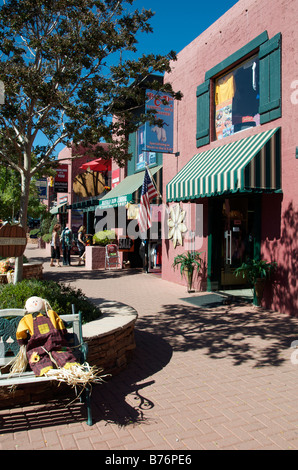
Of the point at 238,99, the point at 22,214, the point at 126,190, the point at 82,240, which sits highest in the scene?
the point at 238,99

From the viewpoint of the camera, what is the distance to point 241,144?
8.69 m

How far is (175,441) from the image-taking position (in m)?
3.29

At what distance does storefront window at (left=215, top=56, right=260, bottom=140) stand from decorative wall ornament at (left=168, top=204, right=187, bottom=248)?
2.54 meters

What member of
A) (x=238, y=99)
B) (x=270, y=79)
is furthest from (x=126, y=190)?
(x=270, y=79)

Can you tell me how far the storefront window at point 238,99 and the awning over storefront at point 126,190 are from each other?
13.6ft

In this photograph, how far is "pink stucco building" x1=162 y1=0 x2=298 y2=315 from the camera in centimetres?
773

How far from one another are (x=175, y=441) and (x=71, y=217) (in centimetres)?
2422

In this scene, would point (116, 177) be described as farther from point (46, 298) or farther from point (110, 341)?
point (110, 341)

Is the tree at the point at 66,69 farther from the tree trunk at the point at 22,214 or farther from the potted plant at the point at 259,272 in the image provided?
the potted plant at the point at 259,272

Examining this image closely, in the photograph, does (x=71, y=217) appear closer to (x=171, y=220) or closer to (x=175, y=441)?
(x=171, y=220)

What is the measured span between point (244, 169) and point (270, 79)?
222 centimetres

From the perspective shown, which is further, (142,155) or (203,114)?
(142,155)

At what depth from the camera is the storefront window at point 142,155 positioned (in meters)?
15.2

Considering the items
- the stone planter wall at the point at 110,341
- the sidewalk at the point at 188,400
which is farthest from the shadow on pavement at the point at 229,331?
the stone planter wall at the point at 110,341
